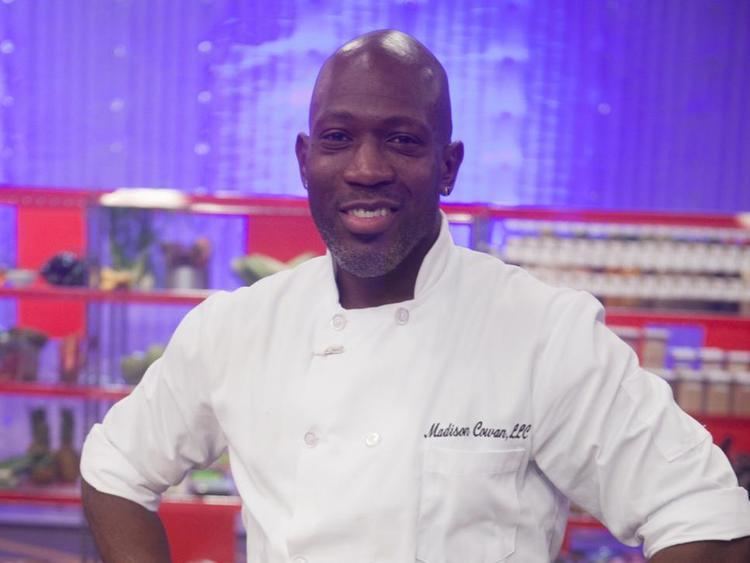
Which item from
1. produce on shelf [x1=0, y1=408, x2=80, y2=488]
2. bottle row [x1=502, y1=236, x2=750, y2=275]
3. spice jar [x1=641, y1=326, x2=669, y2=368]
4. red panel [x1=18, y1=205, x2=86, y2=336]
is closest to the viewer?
bottle row [x1=502, y1=236, x2=750, y2=275]

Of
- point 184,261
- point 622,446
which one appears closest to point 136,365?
point 184,261

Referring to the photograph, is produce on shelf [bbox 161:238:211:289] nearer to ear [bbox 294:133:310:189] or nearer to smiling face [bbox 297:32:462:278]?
ear [bbox 294:133:310:189]

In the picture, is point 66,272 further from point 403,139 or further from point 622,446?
point 622,446

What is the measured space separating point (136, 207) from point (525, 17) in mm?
2377

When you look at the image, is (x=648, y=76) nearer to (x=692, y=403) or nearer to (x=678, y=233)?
(x=678, y=233)

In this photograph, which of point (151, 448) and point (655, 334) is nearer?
point (151, 448)

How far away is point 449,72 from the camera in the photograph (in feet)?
17.1

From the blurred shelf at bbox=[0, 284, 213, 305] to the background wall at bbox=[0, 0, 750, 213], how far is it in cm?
122

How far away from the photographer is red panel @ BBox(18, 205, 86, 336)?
482 centimetres

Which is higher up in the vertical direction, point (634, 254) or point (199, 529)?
point (634, 254)

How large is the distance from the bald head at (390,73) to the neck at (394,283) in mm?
152

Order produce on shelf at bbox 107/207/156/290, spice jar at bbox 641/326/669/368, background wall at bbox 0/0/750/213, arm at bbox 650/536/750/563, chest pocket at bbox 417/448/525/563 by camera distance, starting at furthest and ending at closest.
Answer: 1. background wall at bbox 0/0/750/213
2. produce on shelf at bbox 107/207/156/290
3. spice jar at bbox 641/326/669/368
4. chest pocket at bbox 417/448/525/563
5. arm at bbox 650/536/750/563

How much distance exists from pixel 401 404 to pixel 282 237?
113 inches

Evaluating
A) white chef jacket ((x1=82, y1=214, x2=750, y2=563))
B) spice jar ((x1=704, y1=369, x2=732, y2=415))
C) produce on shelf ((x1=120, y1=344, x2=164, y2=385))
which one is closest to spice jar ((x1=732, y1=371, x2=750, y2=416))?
spice jar ((x1=704, y1=369, x2=732, y2=415))
